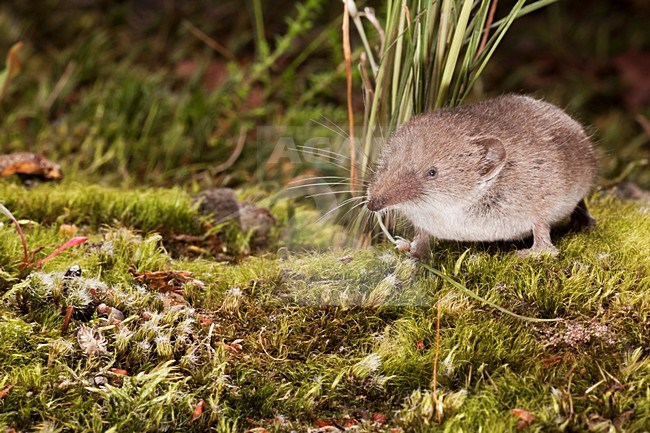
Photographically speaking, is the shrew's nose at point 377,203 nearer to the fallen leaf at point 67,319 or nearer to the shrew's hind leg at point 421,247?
the shrew's hind leg at point 421,247

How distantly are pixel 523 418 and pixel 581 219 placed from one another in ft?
3.79

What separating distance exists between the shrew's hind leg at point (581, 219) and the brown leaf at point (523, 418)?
105 cm

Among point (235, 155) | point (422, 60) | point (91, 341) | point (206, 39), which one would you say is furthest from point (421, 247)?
point (206, 39)

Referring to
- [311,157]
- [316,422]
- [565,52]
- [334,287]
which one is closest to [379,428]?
[316,422]

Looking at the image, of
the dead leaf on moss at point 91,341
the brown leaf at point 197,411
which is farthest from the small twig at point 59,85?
the brown leaf at point 197,411

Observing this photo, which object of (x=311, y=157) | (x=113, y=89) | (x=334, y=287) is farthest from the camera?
(x=113, y=89)

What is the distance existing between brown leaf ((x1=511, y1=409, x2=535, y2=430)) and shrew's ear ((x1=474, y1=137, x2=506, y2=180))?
798mm

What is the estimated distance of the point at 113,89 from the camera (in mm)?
4980

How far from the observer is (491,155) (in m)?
2.43

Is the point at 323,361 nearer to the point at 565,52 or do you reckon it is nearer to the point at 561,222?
the point at 561,222

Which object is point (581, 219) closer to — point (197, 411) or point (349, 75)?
point (349, 75)

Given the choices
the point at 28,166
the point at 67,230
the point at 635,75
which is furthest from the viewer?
the point at 635,75

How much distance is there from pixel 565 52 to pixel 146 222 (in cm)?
485

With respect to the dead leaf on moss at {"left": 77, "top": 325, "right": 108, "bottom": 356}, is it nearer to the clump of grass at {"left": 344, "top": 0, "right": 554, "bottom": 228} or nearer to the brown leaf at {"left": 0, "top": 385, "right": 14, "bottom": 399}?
the brown leaf at {"left": 0, "top": 385, "right": 14, "bottom": 399}
